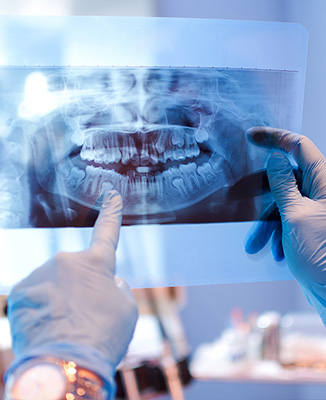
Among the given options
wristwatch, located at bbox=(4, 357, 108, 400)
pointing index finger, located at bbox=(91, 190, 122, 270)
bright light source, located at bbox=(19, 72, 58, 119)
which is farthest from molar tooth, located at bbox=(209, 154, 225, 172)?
wristwatch, located at bbox=(4, 357, 108, 400)

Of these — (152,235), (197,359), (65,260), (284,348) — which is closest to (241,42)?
(152,235)

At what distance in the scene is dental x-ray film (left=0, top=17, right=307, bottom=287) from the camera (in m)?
0.74

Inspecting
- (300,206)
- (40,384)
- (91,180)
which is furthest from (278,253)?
(40,384)

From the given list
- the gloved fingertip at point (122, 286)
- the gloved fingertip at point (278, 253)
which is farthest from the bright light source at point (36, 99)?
the gloved fingertip at point (278, 253)

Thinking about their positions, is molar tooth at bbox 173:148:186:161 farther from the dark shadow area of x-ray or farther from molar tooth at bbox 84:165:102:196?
molar tooth at bbox 84:165:102:196

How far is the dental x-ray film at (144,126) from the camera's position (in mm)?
736

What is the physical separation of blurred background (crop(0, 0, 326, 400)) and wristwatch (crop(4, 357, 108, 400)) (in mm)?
738

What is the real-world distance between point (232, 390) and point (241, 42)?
84.0 inches

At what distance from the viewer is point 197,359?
201cm

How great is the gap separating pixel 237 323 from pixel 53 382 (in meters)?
1.68

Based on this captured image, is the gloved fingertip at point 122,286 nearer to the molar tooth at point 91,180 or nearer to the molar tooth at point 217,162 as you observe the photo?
the molar tooth at point 91,180

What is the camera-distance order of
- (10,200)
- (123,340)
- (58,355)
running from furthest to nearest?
(10,200) < (123,340) < (58,355)

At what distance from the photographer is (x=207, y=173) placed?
82 centimetres

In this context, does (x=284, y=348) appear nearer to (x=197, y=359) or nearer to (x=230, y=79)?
(x=197, y=359)
